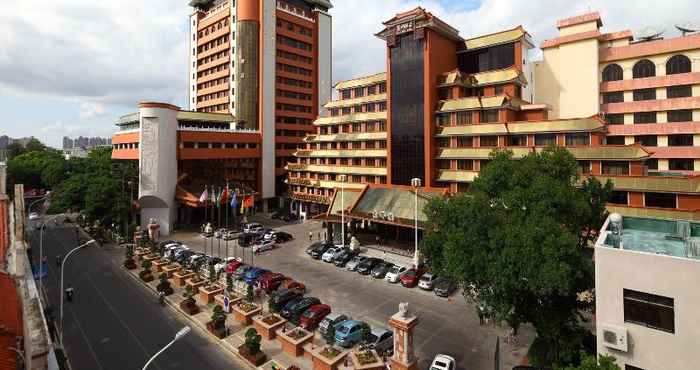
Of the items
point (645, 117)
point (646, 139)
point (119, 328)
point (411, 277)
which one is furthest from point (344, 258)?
point (645, 117)

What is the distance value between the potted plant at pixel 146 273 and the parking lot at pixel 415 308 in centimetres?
1097

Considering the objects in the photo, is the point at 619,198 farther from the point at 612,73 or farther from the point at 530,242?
the point at 530,242

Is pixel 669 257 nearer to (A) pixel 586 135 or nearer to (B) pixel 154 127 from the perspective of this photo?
(A) pixel 586 135

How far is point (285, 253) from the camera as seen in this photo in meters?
51.3

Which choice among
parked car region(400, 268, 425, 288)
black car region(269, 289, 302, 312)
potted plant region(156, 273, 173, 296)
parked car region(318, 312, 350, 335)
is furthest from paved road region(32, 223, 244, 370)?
parked car region(400, 268, 425, 288)

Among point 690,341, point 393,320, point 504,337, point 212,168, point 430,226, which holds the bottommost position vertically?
point 504,337

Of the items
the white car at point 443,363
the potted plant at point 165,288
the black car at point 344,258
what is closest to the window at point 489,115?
the black car at point 344,258

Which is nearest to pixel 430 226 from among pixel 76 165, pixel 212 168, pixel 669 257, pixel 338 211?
pixel 669 257

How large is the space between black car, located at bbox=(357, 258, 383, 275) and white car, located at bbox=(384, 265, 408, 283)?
2281 mm

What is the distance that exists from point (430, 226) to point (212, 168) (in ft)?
209

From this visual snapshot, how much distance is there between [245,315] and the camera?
1182 inches

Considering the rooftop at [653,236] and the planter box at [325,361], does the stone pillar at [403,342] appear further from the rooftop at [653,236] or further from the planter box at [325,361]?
the rooftop at [653,236]

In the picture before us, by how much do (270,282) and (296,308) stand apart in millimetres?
6563

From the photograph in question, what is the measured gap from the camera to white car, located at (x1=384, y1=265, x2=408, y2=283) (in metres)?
39.6
